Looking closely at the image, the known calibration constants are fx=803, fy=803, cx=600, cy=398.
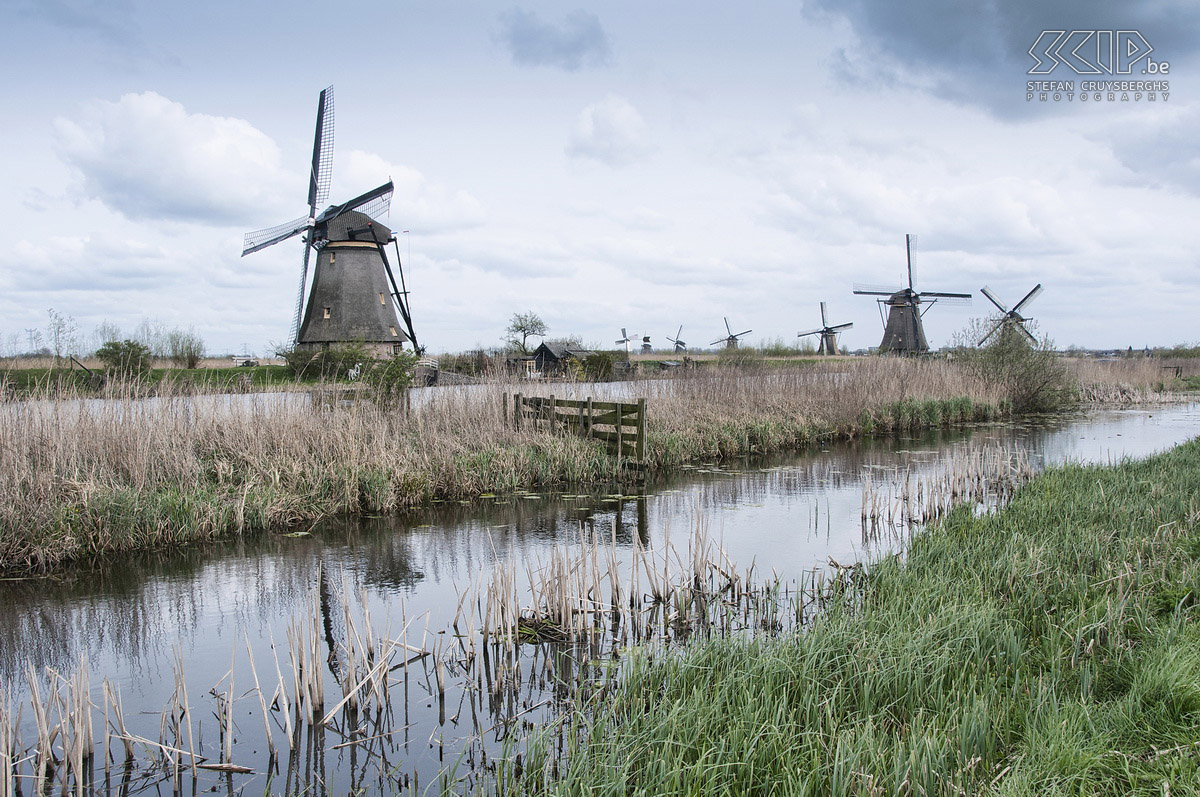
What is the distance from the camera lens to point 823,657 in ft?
13.7

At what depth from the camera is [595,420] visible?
14.2 m

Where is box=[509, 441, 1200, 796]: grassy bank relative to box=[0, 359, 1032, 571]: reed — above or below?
below

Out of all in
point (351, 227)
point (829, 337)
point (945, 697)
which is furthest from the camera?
point (829, 337)

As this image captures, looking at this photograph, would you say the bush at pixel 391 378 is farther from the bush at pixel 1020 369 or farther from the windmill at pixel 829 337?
the windmill at pixel 829 337

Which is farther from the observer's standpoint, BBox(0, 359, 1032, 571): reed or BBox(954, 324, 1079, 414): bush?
BBox(954, 324, 1079, 414): bush

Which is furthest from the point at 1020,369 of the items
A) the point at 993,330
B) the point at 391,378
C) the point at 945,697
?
the point at 945,697

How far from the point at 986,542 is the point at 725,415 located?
10650 millimetres

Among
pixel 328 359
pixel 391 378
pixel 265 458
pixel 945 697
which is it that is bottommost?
pixel 945 697

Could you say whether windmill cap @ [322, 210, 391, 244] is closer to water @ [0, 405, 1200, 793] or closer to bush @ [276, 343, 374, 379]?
bush @ [276, 343, 374, 379]

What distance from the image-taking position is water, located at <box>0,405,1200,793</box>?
4312 mm

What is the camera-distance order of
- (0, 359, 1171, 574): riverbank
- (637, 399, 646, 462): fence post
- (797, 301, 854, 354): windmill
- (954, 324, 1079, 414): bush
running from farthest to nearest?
1. (797, 301, 854, 354): windmill
2. (954, 324, 1079, 414): bush
3. (637, 399, 646, 462): fence post
4. (0, 359, 1171, 574): riverbank

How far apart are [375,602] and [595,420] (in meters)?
7.58

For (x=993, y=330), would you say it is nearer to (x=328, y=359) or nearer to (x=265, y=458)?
(x=328, y=359)

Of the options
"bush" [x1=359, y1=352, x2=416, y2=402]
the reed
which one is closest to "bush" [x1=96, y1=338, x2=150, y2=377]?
"bush" [x1=359, y1=352, x2=416, y2=402]
